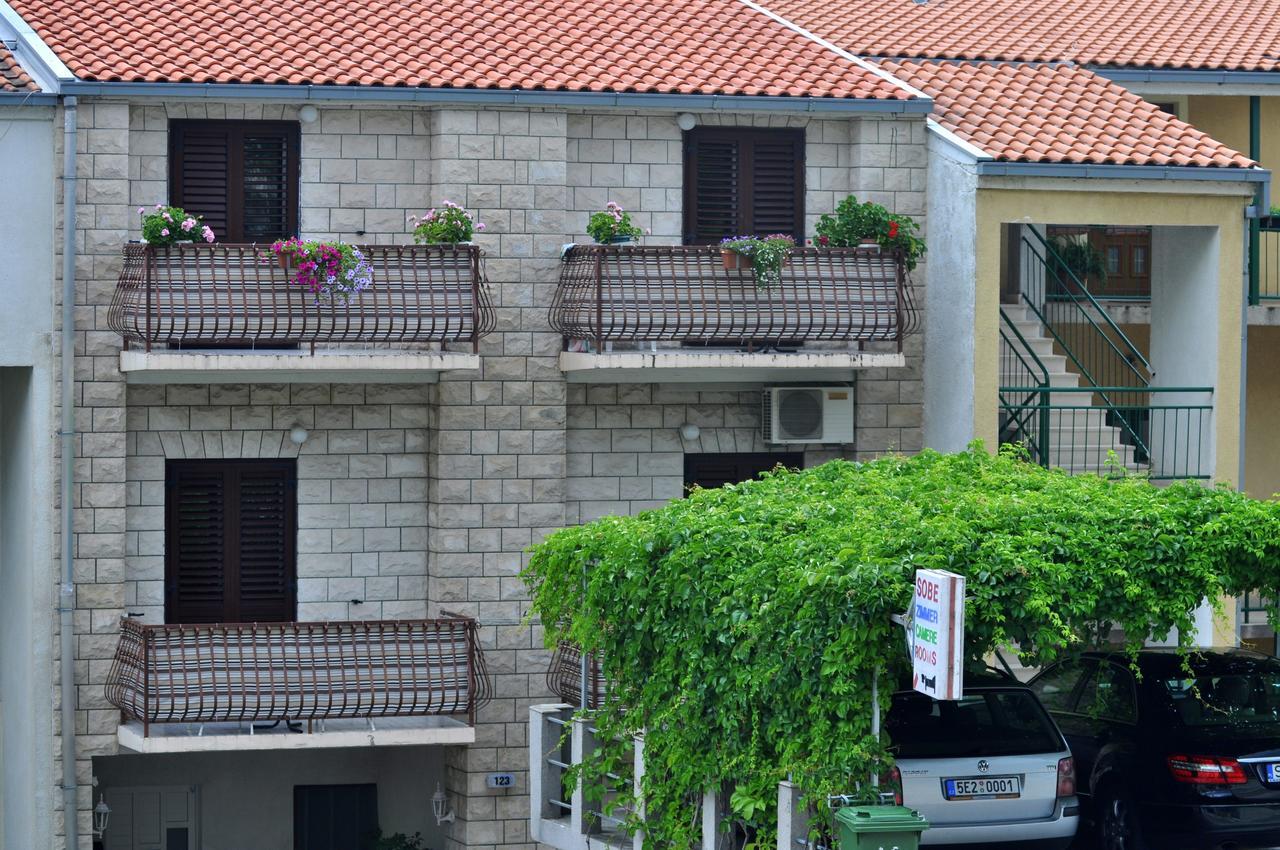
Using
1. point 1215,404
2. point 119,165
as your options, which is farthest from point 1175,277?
point 119,165

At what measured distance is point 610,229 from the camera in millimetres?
21438

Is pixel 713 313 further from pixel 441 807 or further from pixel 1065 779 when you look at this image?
pixel 1065 779

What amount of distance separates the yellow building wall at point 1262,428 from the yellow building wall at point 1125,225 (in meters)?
4.39

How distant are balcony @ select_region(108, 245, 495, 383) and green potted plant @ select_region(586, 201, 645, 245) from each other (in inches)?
49.6

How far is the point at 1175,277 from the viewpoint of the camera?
23.0 meters

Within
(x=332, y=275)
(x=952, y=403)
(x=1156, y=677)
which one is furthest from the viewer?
(x=952, y=403)

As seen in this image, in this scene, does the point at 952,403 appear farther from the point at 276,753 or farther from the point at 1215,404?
the point at 276,753

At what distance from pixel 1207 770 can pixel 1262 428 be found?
1246cm

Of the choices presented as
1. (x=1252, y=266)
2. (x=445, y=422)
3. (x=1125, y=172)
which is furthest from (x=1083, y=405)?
(x=445, y=422)

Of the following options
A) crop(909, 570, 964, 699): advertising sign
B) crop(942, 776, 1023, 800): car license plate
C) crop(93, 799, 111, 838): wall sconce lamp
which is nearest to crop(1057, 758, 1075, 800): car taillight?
crop(942, 776, 1023, 800): car license plate

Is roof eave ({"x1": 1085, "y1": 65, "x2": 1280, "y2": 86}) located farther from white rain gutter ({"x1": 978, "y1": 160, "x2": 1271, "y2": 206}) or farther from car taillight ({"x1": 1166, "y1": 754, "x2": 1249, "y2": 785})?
car taillight ({"x1": 1166, "y1": 754, "x2": 1249, "y2": 785})

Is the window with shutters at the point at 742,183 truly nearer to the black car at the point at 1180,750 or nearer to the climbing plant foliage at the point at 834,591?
the climbing plant foliage at the point at 834,591

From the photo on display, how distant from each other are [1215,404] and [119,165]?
11699 mm

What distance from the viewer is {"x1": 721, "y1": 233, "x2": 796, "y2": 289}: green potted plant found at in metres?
21.4
